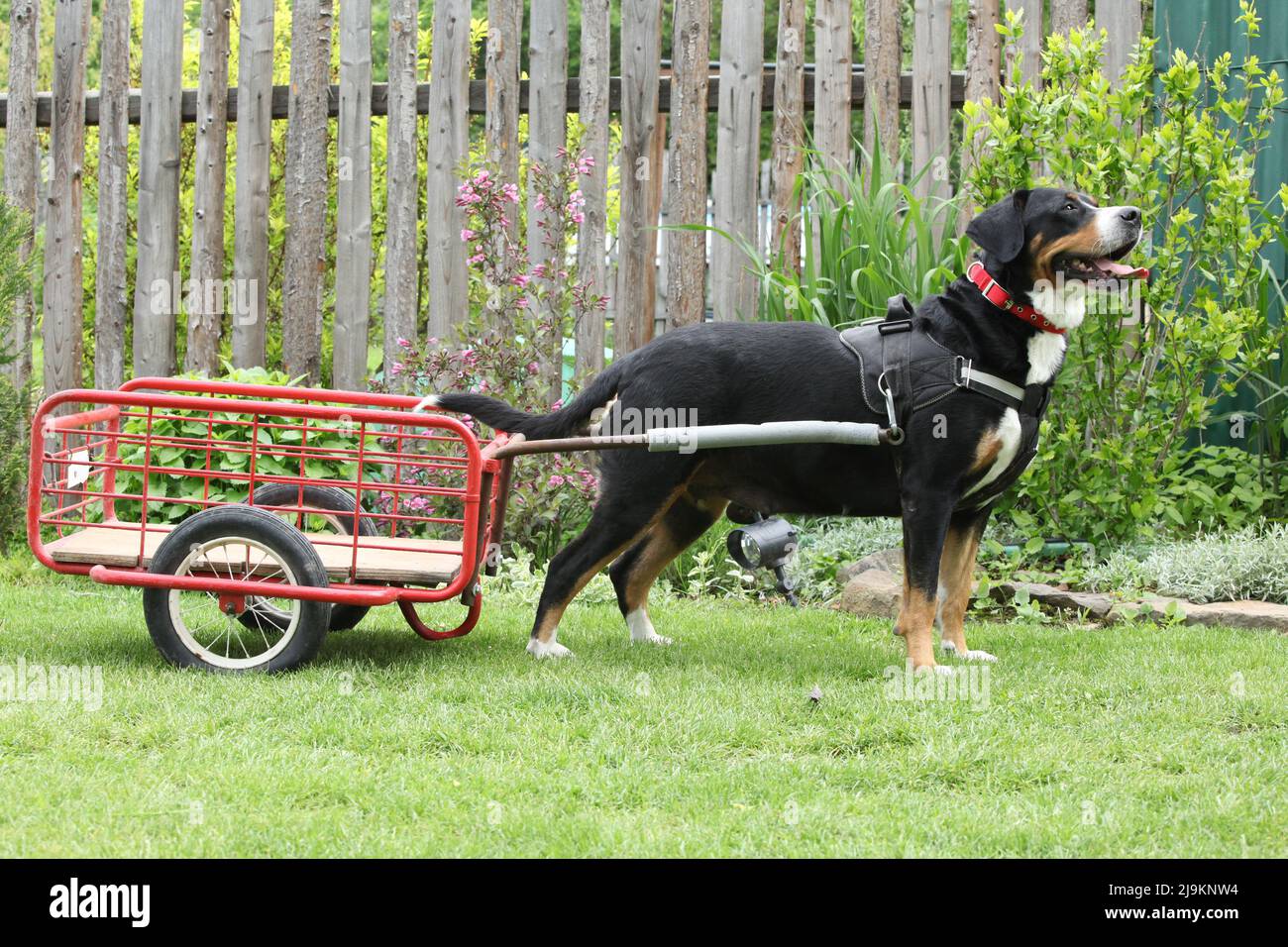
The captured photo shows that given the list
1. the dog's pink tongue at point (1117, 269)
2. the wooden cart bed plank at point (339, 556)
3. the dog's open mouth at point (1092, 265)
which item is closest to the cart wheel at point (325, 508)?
the wooden cart bed plank at point (339, 556)

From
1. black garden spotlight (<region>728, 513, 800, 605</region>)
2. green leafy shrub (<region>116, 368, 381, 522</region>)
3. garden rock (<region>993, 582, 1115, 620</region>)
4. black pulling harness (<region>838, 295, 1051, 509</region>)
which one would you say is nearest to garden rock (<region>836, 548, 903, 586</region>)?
garden rock (<region>993, 582, 1115, 620</region>)

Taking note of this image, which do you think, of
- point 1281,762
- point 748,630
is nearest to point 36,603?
point 748,630

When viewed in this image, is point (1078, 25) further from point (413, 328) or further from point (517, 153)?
point (413, 328)

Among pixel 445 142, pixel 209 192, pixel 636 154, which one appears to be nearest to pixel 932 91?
pixel 636 154

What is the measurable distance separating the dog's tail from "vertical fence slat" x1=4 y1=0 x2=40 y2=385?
12.5 ft

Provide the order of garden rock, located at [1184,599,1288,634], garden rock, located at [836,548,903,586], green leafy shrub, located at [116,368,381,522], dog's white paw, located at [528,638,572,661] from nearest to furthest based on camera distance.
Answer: dog's white paw, located at [528,638,572,661]
garden rock, located at [1184,599,1288,634]
garden rock, located at [836,548,903,586]
green leafy shrub, located at [116,368,381,522]

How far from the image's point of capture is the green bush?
5.97m

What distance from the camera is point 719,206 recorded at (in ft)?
23.7

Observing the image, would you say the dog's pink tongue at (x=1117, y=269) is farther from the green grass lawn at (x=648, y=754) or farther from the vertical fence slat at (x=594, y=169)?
the vertical fence slat at (x=594, y=169)

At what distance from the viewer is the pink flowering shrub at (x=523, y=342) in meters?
6.61

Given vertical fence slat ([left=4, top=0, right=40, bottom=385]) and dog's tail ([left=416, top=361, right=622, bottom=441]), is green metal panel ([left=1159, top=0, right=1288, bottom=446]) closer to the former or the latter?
dog's tail ([left=416, top=361, right=622, bottom=441])

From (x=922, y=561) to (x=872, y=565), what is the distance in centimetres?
180
